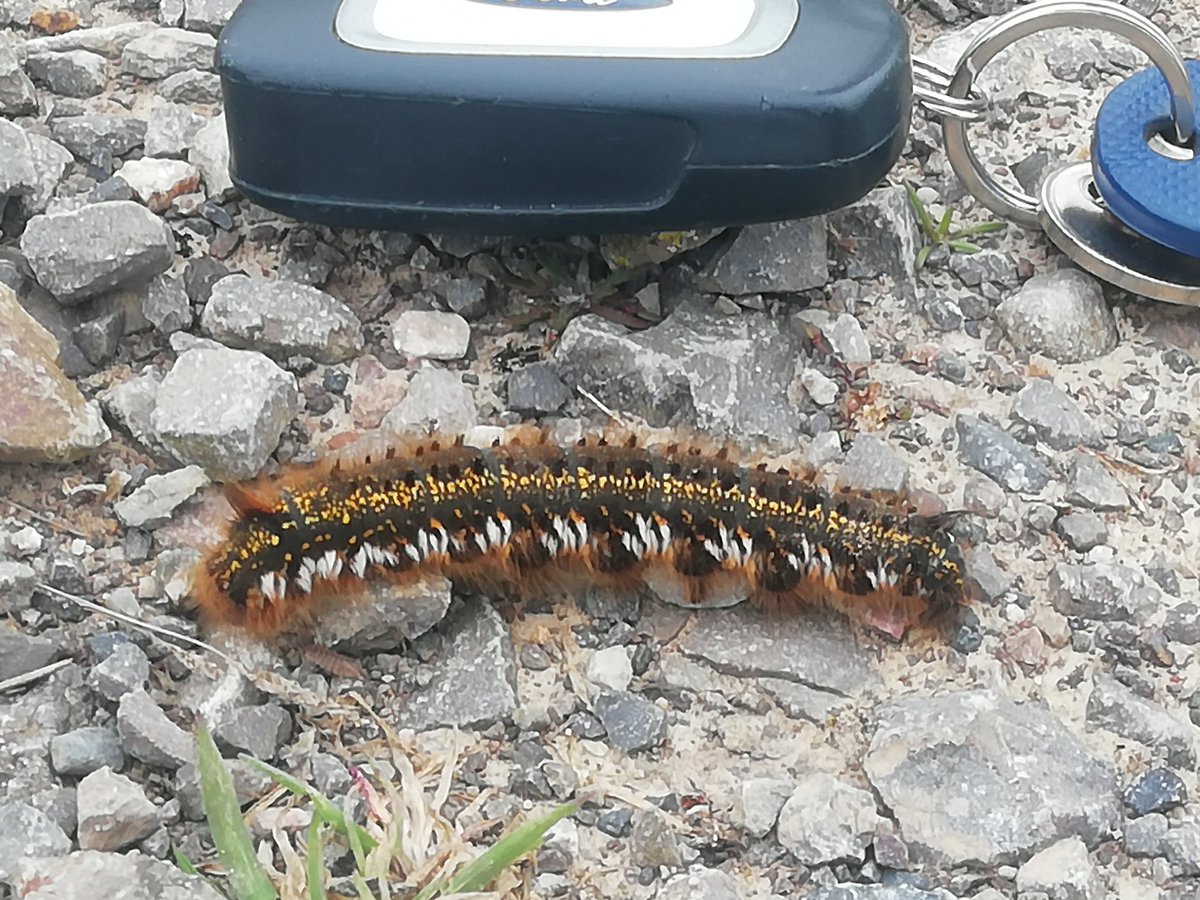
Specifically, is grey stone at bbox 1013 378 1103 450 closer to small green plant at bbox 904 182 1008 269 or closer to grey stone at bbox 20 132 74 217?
small green plant at bbox 904 182 1008 269

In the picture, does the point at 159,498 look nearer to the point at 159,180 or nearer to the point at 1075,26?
the point at 159,180

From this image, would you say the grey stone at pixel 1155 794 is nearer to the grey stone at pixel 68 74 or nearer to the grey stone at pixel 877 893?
the grey stone at pixel 877 893

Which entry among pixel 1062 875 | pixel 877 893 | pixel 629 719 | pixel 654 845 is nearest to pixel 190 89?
pixel 629 719

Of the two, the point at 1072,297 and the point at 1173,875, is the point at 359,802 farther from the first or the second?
the point at 1072,297

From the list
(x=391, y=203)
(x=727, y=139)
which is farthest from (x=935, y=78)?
(x=391, y=203)

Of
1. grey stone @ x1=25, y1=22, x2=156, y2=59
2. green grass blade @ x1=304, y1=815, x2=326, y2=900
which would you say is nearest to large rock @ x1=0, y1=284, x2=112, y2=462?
green grass blade @ x1=304, y1=815, x2=326, y2=900

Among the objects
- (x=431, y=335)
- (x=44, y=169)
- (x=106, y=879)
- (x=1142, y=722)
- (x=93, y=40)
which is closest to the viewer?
(x=106, y=879)
